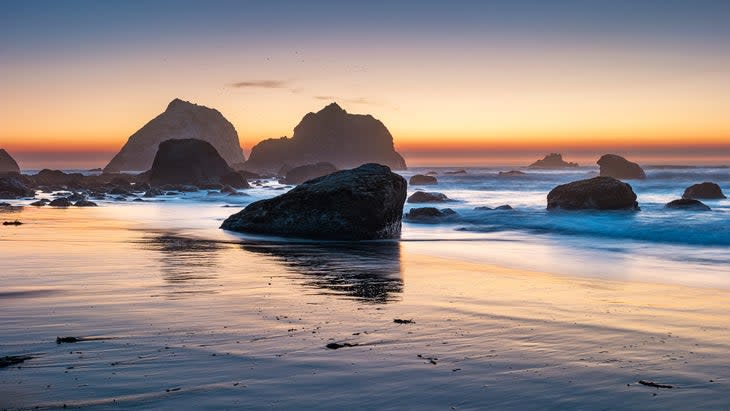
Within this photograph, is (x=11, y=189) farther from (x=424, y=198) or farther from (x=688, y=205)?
(x=688, y=205)

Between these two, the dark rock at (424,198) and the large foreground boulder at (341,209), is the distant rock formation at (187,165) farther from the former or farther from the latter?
the large foreground boulder at (341,209)

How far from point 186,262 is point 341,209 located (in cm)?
628

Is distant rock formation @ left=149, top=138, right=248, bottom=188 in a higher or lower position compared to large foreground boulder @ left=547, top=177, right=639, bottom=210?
higher

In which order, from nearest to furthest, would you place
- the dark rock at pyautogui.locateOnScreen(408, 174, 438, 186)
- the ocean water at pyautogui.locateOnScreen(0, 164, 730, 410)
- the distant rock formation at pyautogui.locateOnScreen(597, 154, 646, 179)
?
the ocean water at pyautogui.locateOnScreen(0, 164, 730, 410) → the distant rock formation at pyautogui.locateOnScreen(597, 154, 646, 179) → the dark rock at pyautogui.locateOnScreen(408, 174, 438, 186)

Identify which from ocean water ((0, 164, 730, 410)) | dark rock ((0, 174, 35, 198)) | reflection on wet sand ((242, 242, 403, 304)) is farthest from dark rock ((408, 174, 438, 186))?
ocean water ((0, 164, 730, 410))

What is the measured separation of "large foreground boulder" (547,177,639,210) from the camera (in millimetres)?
28016

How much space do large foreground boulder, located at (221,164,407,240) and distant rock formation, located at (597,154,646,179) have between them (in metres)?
65.5

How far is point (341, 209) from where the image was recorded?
58.0 feet

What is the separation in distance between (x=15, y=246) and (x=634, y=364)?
43.3ft

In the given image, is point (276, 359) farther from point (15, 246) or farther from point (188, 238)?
point (188, 238)

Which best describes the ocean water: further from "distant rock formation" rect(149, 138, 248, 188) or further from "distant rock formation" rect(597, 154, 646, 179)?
"distant rock formation" rect(597, 154, 646, 179)

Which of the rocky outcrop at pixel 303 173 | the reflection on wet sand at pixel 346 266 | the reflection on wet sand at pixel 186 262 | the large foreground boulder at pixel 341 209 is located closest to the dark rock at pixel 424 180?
the rocky outcrop at pixel 303 173

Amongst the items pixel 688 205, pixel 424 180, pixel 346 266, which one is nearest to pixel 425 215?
pixel 688 205

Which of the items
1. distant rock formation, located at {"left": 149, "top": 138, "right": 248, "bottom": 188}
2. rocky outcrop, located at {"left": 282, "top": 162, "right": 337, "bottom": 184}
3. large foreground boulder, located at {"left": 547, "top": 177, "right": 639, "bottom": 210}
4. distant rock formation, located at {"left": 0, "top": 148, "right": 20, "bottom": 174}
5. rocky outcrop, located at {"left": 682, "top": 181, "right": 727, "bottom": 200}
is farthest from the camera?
distant rock formation, located at {"left": 0, "top": 148, "right": 20, "bottom": 174}
